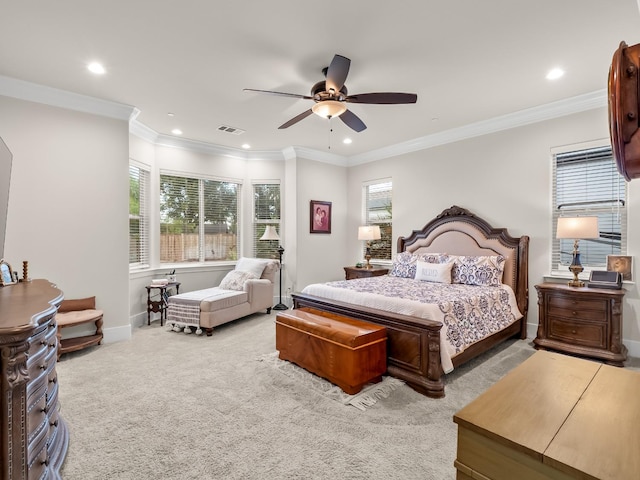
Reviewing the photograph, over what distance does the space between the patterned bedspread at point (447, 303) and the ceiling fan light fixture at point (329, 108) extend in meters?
1.81

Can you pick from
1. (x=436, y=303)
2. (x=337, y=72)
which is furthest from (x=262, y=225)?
(x=436, y=303)

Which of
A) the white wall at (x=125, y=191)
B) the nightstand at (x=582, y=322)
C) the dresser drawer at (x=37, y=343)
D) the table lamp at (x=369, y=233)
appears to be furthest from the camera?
the table lamp at (x=369, y=233)

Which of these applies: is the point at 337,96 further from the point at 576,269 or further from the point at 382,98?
the point at 576,269

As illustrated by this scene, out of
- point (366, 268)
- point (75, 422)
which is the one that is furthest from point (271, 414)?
point (366, 268)

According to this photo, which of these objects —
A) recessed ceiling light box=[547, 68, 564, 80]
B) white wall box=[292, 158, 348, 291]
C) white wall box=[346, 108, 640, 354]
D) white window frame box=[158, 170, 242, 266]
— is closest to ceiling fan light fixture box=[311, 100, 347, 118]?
recessed ceiling light box=[547, 68, 564, 80]

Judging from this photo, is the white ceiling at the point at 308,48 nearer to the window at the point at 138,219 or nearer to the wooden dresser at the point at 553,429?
the window at the point at 138,219

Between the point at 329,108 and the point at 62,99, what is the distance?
9.98 feet

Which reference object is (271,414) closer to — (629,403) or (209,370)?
(209,370)

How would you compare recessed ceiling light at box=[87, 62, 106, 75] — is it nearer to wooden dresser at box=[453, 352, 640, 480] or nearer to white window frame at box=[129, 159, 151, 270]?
white window frame at box=[129, 159, 151, 270]

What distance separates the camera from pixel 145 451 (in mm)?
1983

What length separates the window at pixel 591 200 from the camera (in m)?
3.67

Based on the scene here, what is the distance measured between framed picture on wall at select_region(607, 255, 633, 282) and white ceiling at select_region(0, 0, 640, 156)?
1.83 m

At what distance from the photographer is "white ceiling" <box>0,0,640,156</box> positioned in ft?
7.62

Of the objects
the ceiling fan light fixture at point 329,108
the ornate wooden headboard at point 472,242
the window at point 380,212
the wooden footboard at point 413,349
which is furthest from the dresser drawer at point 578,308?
the ceiling fan light fixture at point 329,108
